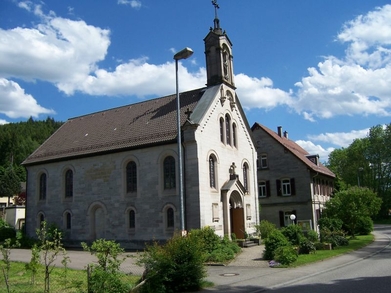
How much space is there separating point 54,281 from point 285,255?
32.5 feet

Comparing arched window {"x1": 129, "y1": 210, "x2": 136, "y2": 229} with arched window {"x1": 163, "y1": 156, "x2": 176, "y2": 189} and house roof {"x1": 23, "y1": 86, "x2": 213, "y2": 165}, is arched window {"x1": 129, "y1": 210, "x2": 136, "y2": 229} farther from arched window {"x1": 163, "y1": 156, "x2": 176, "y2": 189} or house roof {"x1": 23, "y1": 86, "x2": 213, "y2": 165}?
house roof {"x1": 23, "y1": 86, "x2": 213, "y2": 165}

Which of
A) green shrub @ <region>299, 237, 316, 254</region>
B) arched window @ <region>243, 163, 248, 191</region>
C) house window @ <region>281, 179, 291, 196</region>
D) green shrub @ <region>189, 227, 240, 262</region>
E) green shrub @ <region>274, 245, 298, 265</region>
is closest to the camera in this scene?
green shrub @ <region>274, 245, 298, 265</region>

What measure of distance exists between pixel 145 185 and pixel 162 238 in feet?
12.7

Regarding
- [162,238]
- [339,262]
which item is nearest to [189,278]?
[339,262]

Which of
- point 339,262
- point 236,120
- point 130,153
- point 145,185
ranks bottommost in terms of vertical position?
point 339,262

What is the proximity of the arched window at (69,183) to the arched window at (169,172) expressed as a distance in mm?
9338

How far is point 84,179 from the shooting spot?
29.9 m

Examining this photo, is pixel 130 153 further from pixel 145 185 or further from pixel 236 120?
pixel 236 120

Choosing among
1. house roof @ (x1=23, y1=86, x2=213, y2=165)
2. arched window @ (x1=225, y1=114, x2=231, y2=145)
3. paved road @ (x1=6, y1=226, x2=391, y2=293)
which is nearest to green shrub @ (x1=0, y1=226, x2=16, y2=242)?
house roof @ (x1=23, y1=86, x2=213, y2=165)

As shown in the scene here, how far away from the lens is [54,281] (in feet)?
45.5

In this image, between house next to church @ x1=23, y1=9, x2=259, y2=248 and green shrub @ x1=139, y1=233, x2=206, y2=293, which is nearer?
green shrub @ x1=139, y1=233, x2=206, y2=293

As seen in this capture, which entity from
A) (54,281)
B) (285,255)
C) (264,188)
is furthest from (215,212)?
(264,188)

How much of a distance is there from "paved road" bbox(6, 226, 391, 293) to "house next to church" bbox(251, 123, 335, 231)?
1762cm

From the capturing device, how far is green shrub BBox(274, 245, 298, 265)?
57.2 feet
